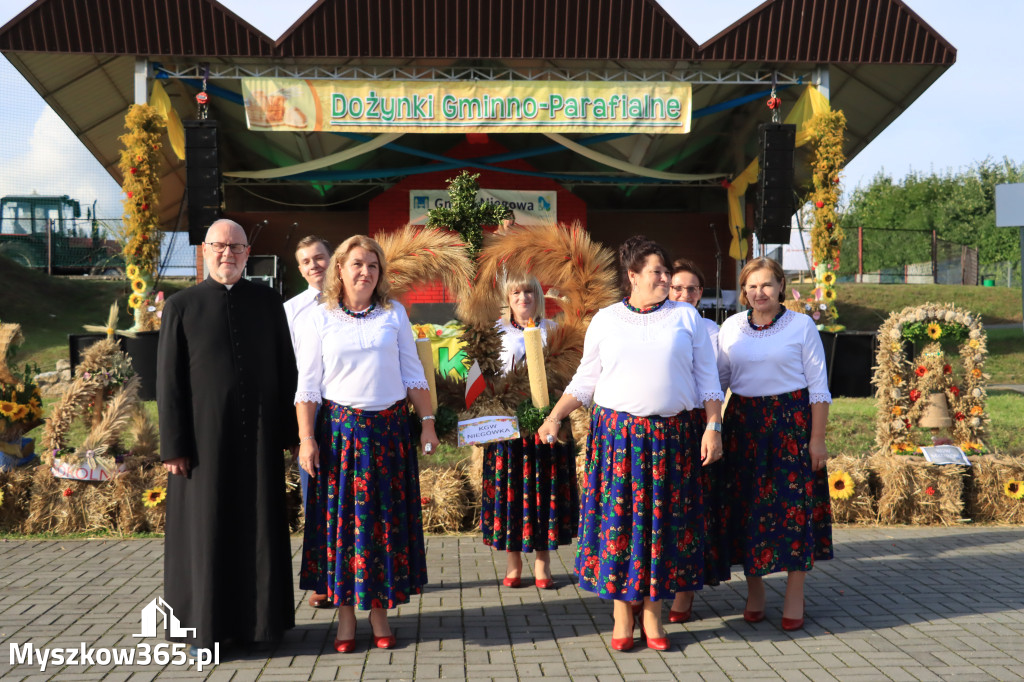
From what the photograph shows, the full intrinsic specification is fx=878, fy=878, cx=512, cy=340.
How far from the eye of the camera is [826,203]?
10656 millimetres

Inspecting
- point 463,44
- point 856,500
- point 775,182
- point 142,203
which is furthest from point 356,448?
point 775,182

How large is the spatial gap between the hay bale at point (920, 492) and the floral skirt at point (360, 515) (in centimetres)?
384

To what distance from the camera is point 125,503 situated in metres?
5.75

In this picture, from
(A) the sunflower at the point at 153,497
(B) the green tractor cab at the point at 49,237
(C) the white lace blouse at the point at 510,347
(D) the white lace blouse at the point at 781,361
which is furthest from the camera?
(B) the green tractor cab at the point at 49,237

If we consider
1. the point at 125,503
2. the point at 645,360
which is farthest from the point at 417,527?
the point at 125,503

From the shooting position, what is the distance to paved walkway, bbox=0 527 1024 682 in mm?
3426

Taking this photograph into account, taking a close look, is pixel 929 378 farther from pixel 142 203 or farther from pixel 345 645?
pixel 142 203

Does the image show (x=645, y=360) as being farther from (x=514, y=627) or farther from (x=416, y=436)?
(x=514, y=627)

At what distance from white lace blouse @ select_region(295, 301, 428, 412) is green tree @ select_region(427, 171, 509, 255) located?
1.79 m

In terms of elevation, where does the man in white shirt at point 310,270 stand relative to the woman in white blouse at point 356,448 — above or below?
above

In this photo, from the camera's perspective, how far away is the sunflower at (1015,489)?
6.09m

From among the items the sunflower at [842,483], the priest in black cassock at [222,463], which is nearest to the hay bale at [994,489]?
the sunflower at [842,483]

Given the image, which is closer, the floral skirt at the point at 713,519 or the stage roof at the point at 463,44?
the floral skirt at the point at 713,519

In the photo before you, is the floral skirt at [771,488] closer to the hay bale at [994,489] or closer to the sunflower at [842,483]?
the sunflower at [842,483]
